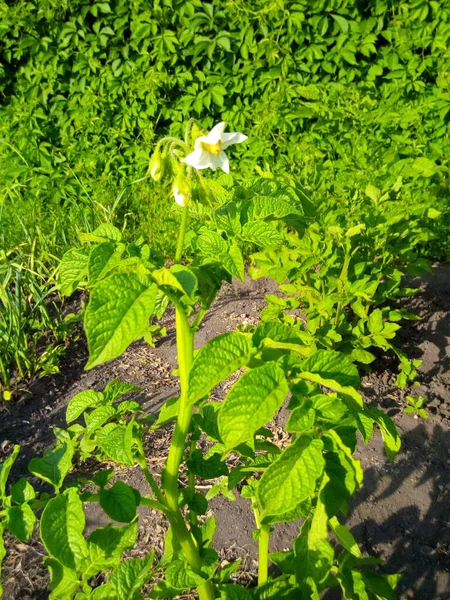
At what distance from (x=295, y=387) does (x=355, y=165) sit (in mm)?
2173

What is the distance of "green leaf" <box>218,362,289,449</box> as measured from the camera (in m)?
0.63

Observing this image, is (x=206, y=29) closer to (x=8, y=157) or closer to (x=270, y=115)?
(x=270, y=115)

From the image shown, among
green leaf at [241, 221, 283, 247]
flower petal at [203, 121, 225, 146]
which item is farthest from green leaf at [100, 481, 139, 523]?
flower petal at [203, 121, 225, 146]

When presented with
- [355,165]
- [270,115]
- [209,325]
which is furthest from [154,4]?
[209,325]

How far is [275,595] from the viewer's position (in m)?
1.05

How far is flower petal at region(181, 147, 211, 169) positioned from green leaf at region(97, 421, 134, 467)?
1.46 feet

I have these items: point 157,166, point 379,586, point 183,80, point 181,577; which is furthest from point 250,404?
point 183,80

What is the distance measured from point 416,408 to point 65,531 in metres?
1.69

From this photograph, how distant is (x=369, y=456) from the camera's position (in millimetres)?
2049

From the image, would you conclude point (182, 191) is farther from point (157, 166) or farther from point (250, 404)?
point (250, 404)

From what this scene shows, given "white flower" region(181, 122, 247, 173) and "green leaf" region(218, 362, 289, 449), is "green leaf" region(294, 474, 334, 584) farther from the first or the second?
"white flower" region(181, 122, 247, 173)

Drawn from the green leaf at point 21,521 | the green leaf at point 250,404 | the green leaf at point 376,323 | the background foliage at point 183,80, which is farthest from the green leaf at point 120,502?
the background foliage at point 183,80

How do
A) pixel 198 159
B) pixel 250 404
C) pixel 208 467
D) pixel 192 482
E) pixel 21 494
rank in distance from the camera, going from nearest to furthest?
pixel 250 404, pixel 198 159, pixel 21 494, pixel 208 467, pixel 192 482

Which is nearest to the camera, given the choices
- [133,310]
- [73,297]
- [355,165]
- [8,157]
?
[133,310]
